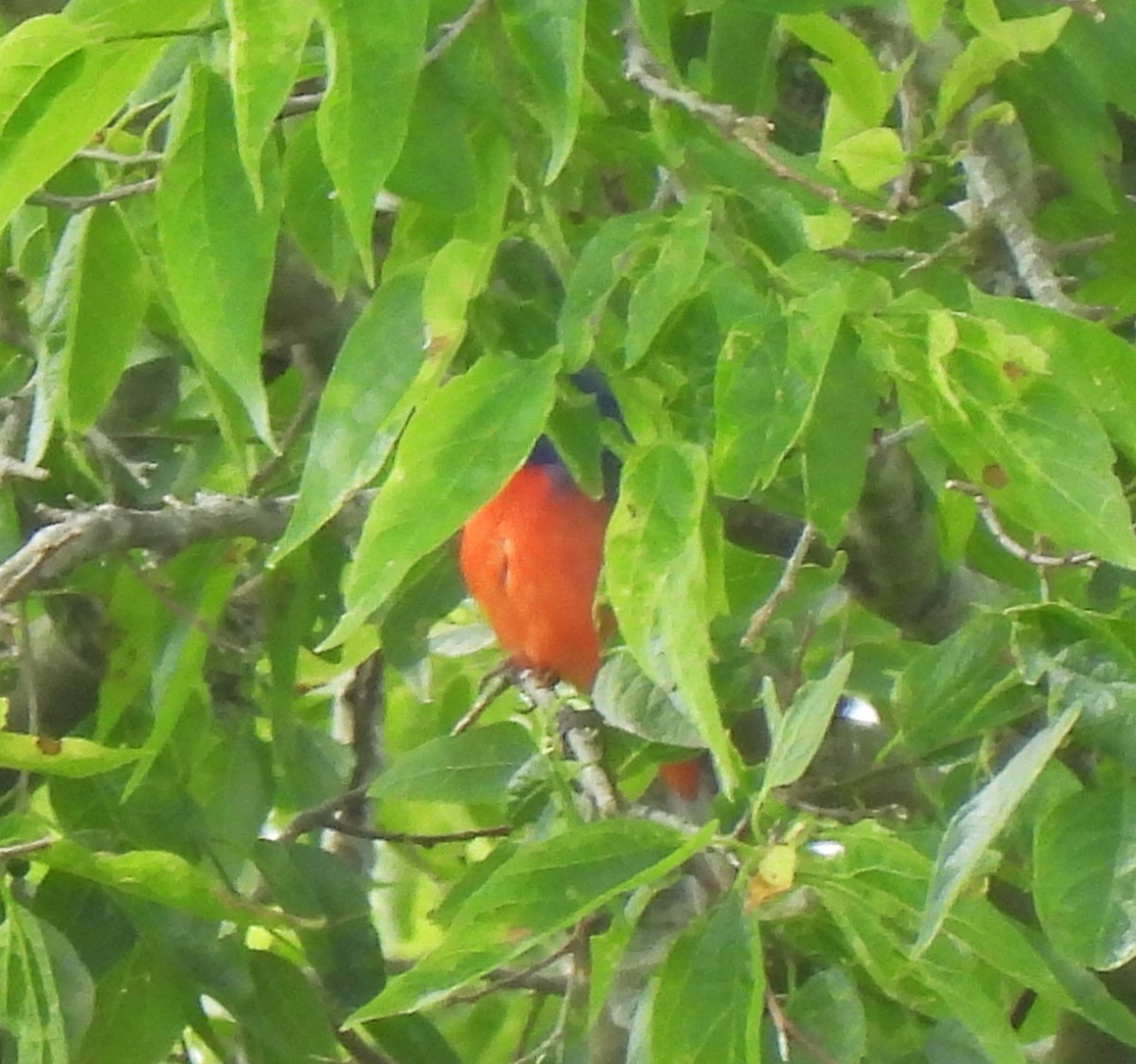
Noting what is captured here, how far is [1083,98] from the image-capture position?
0.86 m

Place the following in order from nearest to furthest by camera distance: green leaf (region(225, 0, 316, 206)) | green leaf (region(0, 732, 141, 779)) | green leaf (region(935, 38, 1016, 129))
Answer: green leaf (region(225, 0, 316, 206)) → green leaf (region(0, 732, 141, 779)) → green leaf (region(935, 38, 1016, 129))

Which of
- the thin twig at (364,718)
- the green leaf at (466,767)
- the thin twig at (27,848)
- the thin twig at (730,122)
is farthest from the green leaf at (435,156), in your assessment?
the thin twig at (364,718)

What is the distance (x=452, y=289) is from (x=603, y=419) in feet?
0.26

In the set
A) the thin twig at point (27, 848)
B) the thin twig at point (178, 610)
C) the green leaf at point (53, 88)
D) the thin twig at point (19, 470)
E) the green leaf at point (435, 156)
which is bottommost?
the thin twig at point (178, 610)

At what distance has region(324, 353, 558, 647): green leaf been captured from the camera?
0.50m

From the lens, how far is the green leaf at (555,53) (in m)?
0.51

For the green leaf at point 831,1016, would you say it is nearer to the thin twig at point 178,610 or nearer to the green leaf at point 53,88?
the thin twig at point 178,610

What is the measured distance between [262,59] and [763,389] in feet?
0.56

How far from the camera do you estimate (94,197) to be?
27.3 inches

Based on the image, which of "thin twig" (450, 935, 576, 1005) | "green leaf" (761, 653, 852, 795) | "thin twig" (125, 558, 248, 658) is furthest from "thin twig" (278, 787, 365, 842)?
"green leaf" (761, 653, 852, 795)

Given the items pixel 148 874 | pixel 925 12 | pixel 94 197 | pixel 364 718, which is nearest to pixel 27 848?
pixel 148 874

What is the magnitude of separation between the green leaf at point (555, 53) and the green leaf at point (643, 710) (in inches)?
15.0

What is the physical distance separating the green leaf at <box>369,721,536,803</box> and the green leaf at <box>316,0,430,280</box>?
0.50 metres

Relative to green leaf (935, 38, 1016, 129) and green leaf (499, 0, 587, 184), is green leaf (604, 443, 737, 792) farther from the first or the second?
green leaf (935, 38, 1016, 129)
